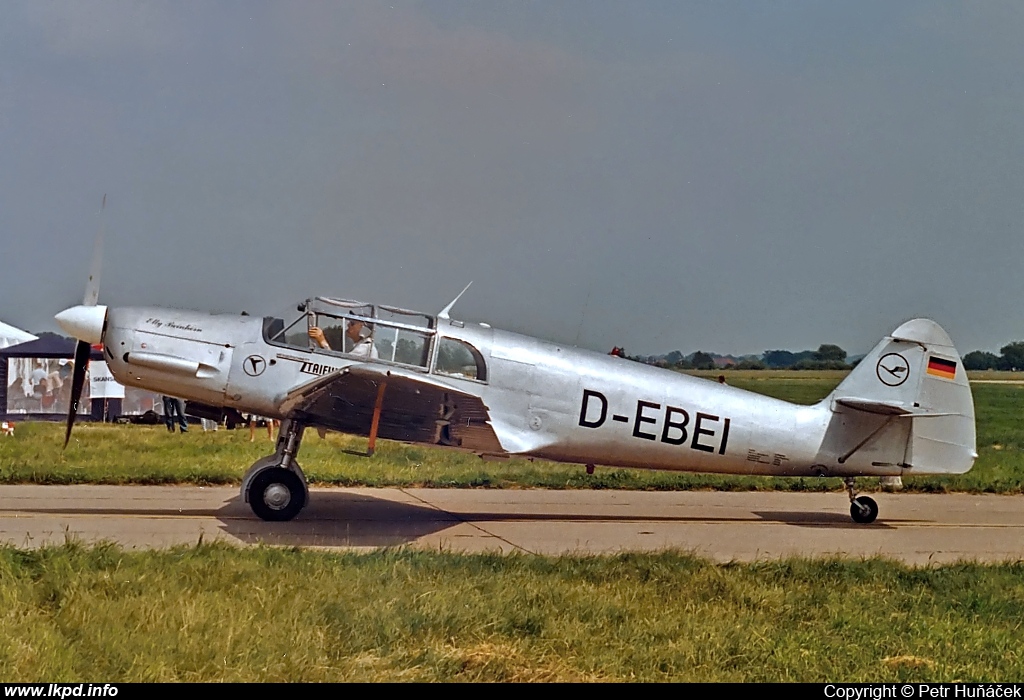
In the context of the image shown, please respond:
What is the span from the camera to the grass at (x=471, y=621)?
Answer: 177 inches

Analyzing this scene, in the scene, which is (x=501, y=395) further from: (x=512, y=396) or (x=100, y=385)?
(x=100, y=385)

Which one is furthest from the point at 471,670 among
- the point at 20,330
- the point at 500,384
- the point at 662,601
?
the point at 20,330

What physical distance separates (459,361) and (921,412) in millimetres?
5120

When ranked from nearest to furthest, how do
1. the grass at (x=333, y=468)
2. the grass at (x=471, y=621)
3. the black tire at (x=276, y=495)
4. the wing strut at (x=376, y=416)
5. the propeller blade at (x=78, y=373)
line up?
the grass at (x=471, y=621)
the wing strut at (x=376, y=416)
the black tire at (x=276, y=495)
the propeller blade at (x=78, y=373)
the grass at (x=333, y=468)

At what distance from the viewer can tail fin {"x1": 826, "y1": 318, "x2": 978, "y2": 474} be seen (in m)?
10.3

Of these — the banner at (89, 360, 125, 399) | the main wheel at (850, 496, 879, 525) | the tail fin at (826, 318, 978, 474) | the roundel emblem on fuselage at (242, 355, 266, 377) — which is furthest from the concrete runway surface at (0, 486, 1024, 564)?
the banner at (89, 360, 125, 399)

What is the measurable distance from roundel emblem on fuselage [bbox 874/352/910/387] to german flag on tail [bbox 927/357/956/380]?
0.25 metres

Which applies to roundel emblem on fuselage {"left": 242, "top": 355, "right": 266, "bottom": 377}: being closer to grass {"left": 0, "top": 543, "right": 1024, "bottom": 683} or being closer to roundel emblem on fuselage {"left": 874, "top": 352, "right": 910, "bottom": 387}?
grass {"left": 0, "top": 543, "right": 1024, "bottom": 683}

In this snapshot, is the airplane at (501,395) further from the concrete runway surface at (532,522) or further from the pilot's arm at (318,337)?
the concrete runway surface at (532,522)

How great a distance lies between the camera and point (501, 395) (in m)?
9.49

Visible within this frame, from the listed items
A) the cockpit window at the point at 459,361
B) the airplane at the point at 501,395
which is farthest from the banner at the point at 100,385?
the cockpit window at the point at 459,361

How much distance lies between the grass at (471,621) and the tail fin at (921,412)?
3388 mm
